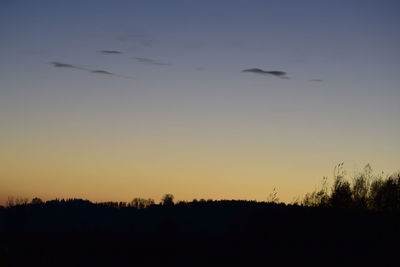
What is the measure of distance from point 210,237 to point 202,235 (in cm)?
32

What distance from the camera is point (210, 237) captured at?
25.7 m

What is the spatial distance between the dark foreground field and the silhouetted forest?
3 centimetres

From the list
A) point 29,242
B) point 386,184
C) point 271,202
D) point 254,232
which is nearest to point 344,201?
point 386,184

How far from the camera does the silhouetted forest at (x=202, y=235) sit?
24480 millimetres

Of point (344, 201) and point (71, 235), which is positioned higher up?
point (344, 201)

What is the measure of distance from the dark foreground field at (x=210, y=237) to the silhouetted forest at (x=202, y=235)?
34 mm

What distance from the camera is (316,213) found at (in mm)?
26750

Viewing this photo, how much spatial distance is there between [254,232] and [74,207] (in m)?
8.19

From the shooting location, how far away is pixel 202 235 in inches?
1017

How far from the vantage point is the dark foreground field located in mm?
24422

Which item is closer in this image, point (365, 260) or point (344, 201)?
point (365, 260)

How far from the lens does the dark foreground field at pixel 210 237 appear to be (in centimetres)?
2442

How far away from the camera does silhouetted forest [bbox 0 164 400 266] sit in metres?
24.5

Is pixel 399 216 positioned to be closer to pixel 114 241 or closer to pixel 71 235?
pixel 114 241
